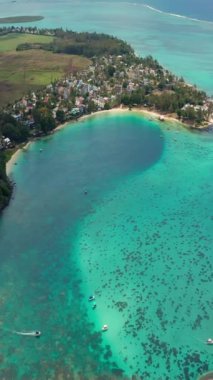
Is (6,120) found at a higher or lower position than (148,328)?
higher

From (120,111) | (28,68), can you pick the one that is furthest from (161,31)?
(120,111)

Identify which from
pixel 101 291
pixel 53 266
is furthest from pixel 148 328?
pixel 53 266

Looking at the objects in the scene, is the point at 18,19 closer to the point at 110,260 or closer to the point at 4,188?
the point at 4,188

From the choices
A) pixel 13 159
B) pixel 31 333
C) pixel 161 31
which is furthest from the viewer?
pixel 161 31

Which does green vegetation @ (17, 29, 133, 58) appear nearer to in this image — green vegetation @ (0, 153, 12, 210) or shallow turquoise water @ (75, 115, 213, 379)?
shallow turquoise water @ (75, 115, 213, 379)

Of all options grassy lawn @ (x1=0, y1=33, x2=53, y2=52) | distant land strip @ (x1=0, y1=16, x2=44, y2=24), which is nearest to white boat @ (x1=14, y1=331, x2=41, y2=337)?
grassy lawn @ (x1=0, y1=33, x2=53, y2=52)

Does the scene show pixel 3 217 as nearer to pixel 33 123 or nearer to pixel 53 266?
pixel 53 266
